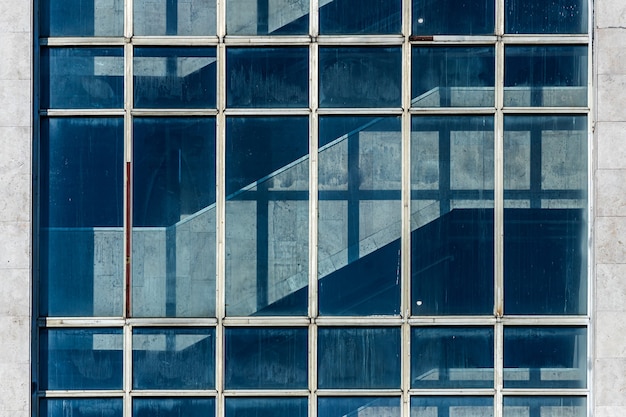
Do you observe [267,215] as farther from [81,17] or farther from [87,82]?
[81,17]

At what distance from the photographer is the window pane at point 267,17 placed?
12.4 metres

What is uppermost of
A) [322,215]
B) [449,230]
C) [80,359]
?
[322,215]

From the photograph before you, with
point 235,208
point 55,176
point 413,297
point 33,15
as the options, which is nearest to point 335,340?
point 413,297

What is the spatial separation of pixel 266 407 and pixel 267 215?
3.16 m

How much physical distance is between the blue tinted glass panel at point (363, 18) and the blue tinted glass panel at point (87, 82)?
3470 mm

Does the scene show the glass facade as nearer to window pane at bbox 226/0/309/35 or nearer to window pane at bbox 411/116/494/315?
window pane at bbox 411/116/494/315

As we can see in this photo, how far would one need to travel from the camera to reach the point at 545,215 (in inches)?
485

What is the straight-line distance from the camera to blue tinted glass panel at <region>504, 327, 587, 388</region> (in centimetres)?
1234

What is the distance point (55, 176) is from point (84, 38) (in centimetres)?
230

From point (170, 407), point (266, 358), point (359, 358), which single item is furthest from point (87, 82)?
point (359, 358)

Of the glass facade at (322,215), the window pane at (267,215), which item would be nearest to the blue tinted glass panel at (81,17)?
the glass facade at (322,215)

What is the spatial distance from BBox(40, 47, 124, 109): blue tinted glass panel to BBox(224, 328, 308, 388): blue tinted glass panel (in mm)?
4326

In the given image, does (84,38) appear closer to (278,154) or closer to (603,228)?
(278,154)

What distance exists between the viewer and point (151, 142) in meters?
12.3
